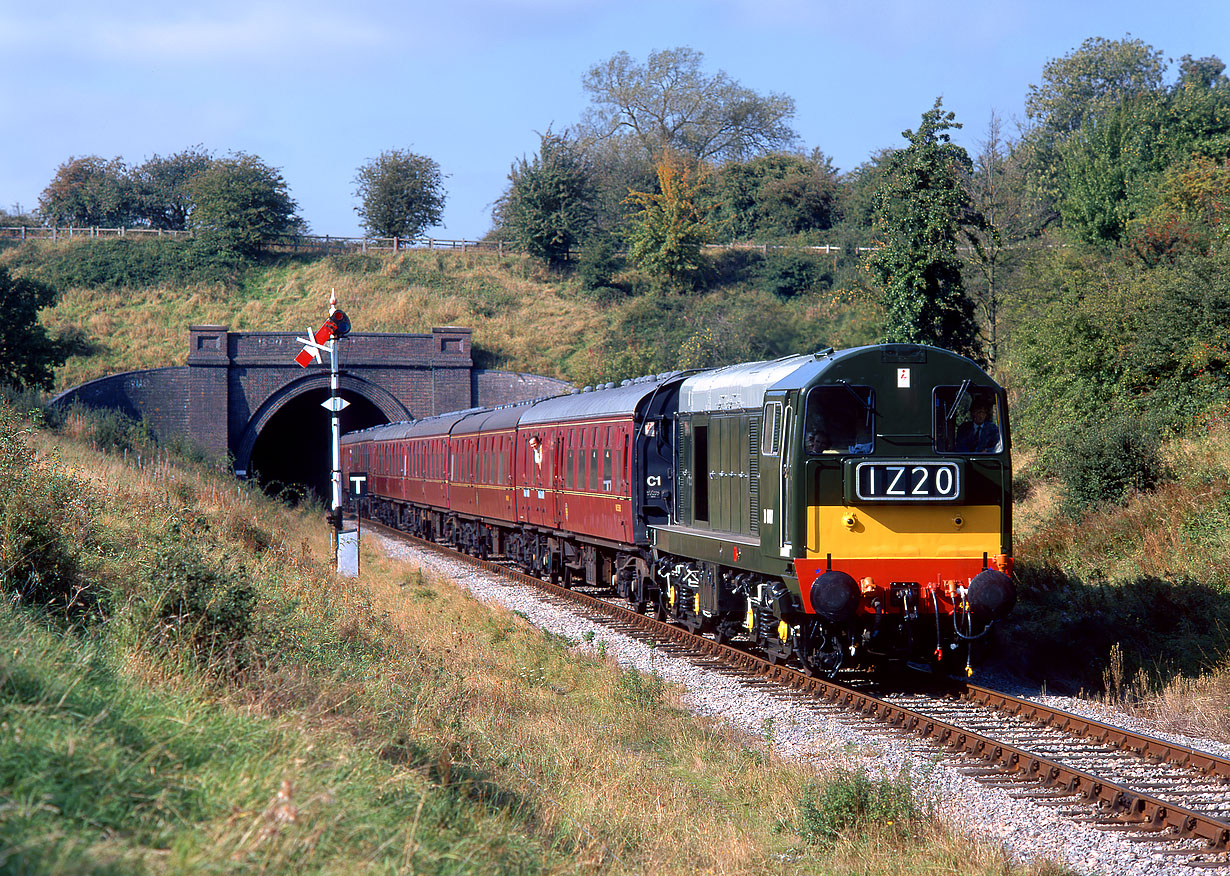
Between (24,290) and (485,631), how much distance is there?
92.8 feet

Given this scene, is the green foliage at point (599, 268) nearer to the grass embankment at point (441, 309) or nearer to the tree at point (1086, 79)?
the grass embankment at point (441, 309)

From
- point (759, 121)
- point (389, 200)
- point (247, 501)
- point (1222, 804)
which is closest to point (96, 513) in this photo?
point (247, 501)

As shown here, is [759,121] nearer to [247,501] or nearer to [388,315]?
[388,315]

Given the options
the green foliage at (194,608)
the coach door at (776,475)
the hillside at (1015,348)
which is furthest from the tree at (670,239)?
the green foliage at (194,608)

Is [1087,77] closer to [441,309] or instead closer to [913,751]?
[441,309]

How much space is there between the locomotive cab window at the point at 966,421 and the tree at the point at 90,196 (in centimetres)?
7875

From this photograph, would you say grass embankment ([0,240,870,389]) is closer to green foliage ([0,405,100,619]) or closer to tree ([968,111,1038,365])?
tree ([968,111,1038,365])

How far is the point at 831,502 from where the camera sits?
10.6 m

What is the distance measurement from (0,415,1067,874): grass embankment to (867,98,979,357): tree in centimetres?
1573

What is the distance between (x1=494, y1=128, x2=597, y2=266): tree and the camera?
6159 centimetres

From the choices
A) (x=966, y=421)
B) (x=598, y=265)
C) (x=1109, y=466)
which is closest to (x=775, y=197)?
(x=598, y=265)

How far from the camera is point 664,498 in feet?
49.1

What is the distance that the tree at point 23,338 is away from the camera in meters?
34.7

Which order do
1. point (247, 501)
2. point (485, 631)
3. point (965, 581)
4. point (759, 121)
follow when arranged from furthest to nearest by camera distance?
point (759, 121) < point (247, 501) < point (485, 631) < point (965, 581)
